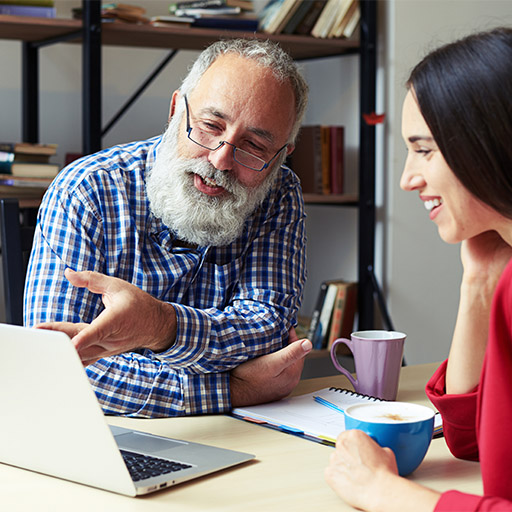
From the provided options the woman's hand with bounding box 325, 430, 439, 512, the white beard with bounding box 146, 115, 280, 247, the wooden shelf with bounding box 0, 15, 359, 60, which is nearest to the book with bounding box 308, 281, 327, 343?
the wooden shelf with bounding box 0, 15, 359, 60

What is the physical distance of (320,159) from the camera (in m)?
2.89

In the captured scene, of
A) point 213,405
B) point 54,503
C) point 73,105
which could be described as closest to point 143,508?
point 54,503

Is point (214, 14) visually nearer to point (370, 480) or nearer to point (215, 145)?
point (215, 145)

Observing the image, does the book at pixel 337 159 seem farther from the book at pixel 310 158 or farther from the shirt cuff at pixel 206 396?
the shirt cuff at pixel 206 396

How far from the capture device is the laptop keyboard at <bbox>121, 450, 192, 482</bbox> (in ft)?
2.97

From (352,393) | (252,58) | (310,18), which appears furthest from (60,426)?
(310,18)

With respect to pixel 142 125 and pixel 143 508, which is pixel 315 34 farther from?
pixel 143 508

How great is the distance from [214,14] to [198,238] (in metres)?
1.36

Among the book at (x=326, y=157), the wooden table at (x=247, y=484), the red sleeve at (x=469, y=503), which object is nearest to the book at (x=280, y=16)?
the book at (x=326, y=157)

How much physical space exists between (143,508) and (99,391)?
0.44 metres

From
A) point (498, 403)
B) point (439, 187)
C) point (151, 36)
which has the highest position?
point (151, 36)

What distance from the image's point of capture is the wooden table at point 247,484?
2.77ft

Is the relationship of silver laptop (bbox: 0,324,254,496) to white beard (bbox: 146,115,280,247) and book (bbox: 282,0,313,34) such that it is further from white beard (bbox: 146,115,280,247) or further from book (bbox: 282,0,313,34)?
book (bbox: 282,0,313,34)

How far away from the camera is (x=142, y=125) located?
294 cm
